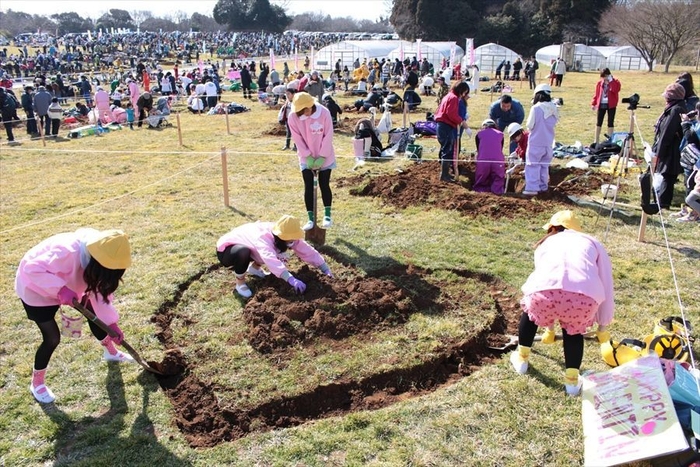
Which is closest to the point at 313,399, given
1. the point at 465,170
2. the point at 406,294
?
the point at 406,294

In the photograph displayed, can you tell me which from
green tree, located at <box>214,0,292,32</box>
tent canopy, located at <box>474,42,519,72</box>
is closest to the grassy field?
tent canopy, located at <box>474,42,519,72</box>

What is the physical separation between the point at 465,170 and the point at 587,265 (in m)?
7.03

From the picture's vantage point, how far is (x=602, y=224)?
814 centimetres

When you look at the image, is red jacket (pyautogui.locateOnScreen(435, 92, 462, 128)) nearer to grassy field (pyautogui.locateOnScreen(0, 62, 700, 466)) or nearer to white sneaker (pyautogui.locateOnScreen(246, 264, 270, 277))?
grassy field (pyautogui.locateOnScreen(0, 62, 700, 466))

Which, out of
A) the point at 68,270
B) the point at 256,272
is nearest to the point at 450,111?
the point at 256,272

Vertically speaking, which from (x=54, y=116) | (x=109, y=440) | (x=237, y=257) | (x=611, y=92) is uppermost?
(x=611, y=92)

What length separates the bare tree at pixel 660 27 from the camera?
3388cm

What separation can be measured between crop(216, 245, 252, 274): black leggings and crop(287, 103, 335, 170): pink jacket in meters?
2.04

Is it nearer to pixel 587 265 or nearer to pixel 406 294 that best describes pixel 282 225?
pixel 406 294

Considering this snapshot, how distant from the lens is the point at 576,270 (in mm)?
3848

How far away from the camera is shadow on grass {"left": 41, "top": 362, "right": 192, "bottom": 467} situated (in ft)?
12.4

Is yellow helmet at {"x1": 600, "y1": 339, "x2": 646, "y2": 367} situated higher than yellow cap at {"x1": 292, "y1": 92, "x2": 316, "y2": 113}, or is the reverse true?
yellow cap at {"x1": 292, "y1": 92, "x2": 316, "y2": 113}

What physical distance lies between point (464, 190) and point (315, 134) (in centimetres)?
348

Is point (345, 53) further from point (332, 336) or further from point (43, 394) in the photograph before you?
point (43, 394)
